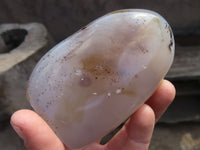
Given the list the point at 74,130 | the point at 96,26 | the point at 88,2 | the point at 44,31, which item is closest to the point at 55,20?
the point at 88,2

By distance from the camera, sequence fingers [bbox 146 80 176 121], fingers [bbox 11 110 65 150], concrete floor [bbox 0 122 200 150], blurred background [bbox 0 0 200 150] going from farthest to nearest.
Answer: concrete floor [bbox 0 122 200 150], blurred background [bbox 0 0 200 150], fingers [bbox 146 80 176 121], fingers [bbox 11 110 65 150]

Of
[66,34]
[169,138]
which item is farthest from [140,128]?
[66,34]

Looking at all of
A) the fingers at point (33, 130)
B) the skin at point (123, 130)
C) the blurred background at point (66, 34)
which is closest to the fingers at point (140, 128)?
the skin at point (123, 130)

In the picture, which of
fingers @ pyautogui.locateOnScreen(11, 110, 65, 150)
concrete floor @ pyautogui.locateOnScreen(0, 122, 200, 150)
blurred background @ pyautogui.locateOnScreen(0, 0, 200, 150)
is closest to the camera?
fingers @ pyautogui.locateOnScreen(11, 110, 65, 150)

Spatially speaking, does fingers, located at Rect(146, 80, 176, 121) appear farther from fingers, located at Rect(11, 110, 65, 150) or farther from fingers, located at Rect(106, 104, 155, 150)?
fingers, located at Rect(11, 110, 65, 150)

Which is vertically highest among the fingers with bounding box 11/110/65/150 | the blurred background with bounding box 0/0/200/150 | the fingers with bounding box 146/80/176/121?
the fingers with bounding box 11/110/65/150

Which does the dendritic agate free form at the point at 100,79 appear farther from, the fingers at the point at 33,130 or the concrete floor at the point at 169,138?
the concrete floor at the point at 169,138

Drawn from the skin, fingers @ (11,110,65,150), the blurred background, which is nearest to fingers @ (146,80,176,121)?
the skin
